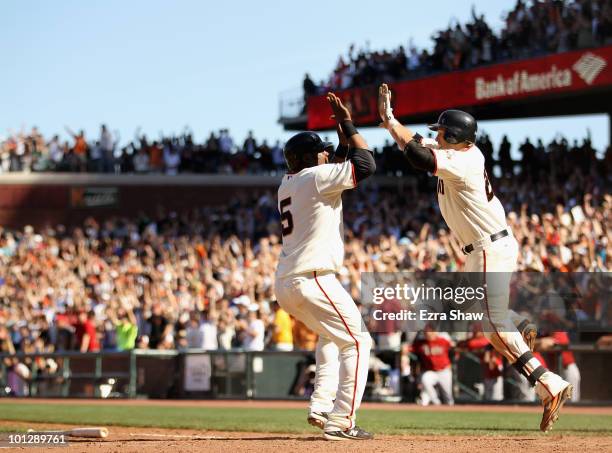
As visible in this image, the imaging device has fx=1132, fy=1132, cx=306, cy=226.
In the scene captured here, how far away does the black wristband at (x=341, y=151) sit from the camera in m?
9.03

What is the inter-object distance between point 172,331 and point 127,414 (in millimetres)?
6405

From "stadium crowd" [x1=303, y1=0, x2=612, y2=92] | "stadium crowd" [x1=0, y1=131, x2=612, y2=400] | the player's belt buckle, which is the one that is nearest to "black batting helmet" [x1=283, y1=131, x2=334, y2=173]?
the player's belt buckle

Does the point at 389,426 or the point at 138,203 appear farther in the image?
the point at 138,203

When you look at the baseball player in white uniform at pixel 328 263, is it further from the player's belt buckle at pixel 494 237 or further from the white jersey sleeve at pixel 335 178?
the player's belt buckle at pixel 494 237

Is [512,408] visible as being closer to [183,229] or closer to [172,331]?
[172,331]

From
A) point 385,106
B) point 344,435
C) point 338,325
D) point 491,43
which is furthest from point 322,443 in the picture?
point 491,43

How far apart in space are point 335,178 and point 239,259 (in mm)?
18537

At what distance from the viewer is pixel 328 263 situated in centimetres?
860

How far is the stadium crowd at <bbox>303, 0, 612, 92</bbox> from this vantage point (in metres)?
27.5

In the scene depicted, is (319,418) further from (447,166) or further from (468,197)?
(447,166)

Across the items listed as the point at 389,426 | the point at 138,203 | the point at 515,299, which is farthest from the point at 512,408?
the point at 138,203

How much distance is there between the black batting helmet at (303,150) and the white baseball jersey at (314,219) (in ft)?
0.53

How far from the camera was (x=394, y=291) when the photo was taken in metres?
13.9

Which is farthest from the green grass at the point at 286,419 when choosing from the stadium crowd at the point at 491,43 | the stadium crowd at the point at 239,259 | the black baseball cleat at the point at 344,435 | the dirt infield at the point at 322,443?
the stadium crowd at the point at 491,43
